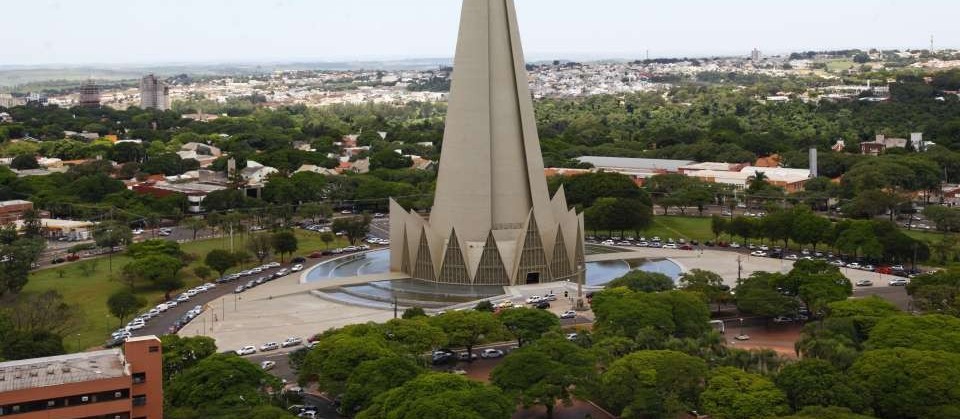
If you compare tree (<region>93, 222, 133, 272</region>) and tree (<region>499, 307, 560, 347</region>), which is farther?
tree (<region>93, 222, 133, 272</region>)

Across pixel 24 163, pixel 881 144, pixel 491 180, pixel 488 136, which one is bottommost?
pixel 24 163

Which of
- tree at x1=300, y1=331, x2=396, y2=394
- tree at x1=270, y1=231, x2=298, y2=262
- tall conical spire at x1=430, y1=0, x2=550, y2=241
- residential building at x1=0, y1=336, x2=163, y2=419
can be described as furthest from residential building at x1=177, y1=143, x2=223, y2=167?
residential building at x1=0, y1=336, x2=163, y2=419

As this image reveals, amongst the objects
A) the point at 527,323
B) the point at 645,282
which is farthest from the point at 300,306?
the point at 645,282

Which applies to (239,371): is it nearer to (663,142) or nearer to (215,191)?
(215,191)

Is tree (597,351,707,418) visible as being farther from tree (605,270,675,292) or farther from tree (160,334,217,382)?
tree (605,270,675,292)

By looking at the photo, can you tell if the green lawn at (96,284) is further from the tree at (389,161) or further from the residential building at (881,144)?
the residential building at (881,144)

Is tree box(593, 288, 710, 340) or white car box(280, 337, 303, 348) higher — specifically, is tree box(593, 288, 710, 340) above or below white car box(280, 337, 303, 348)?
above

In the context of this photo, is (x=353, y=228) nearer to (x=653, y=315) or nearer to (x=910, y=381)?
(x=653, y=315)
